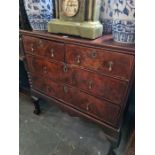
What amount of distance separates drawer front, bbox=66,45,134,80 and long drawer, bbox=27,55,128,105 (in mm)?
46

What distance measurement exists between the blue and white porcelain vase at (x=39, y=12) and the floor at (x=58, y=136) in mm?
907

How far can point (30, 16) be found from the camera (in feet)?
4.30

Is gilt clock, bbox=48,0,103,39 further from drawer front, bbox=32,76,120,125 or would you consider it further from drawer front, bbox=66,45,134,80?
drawer front, bbox=32,76,120,125

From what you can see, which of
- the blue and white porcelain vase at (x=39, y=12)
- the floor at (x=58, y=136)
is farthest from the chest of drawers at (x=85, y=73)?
the floor at (x=58, y=136)

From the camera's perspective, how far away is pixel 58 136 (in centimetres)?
150

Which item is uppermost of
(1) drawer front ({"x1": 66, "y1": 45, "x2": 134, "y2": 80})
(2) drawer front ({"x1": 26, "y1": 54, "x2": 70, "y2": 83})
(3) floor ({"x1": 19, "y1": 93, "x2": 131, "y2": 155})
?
(1) drawer front ({"x1": 66, "y1": 45, "x2": 134, "y2": 80})

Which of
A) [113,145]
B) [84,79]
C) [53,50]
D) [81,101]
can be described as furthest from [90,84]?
[113,145]

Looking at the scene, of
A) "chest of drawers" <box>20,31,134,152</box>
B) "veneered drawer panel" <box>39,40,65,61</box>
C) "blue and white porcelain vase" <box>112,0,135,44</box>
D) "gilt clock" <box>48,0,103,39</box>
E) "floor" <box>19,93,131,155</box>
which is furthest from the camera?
"floor" <box>19,93,131,155</box>

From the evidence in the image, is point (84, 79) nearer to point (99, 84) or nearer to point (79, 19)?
point (99, 84)

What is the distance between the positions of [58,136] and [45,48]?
80 centimetres

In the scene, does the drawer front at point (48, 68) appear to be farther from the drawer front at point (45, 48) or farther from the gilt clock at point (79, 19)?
the gilt clock at point (79, 19)

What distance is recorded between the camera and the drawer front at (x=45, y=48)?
1.15 meters

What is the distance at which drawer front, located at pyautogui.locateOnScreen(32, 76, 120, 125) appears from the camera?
1.09m

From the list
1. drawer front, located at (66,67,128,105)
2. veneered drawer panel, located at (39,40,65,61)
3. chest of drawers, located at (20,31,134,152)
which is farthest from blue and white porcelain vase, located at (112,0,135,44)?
veneered drawer panel, located at (39,40,65,61)
